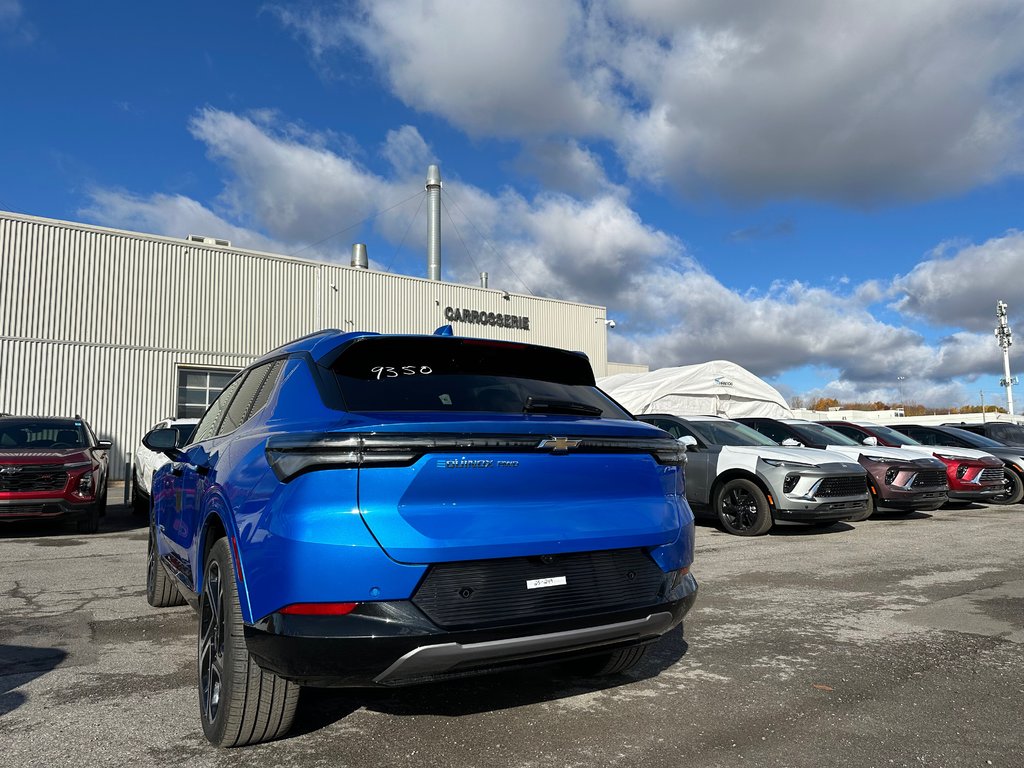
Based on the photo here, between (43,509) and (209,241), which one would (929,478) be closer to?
(43,509)

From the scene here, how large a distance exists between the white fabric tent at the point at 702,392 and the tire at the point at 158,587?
15157 mm

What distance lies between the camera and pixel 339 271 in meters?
25.4

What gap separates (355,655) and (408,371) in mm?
1189

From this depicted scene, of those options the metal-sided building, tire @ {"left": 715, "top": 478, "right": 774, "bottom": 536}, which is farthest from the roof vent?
tire @ {"left": 715, "top": 478, "right": 774, "bottom": 536}

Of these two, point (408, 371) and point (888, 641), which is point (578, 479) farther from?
point (888, 641)

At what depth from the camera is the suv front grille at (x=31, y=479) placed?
29.3 feet

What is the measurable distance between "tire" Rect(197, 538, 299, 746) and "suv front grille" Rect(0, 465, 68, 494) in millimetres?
7366

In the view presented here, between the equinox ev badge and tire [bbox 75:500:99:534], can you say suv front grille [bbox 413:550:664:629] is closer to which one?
the equinox ev badge

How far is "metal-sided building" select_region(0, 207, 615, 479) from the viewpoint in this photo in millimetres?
20016

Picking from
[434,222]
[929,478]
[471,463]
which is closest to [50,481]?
[471,463]

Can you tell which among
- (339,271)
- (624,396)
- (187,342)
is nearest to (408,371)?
(624,396)

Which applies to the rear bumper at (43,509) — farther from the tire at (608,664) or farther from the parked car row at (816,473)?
the tire at (608,664)

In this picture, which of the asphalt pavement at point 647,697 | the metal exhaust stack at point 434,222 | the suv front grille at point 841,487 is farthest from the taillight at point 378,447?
→ the metal exhaust stack at point 434,222

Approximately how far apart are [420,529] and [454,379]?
86cm
